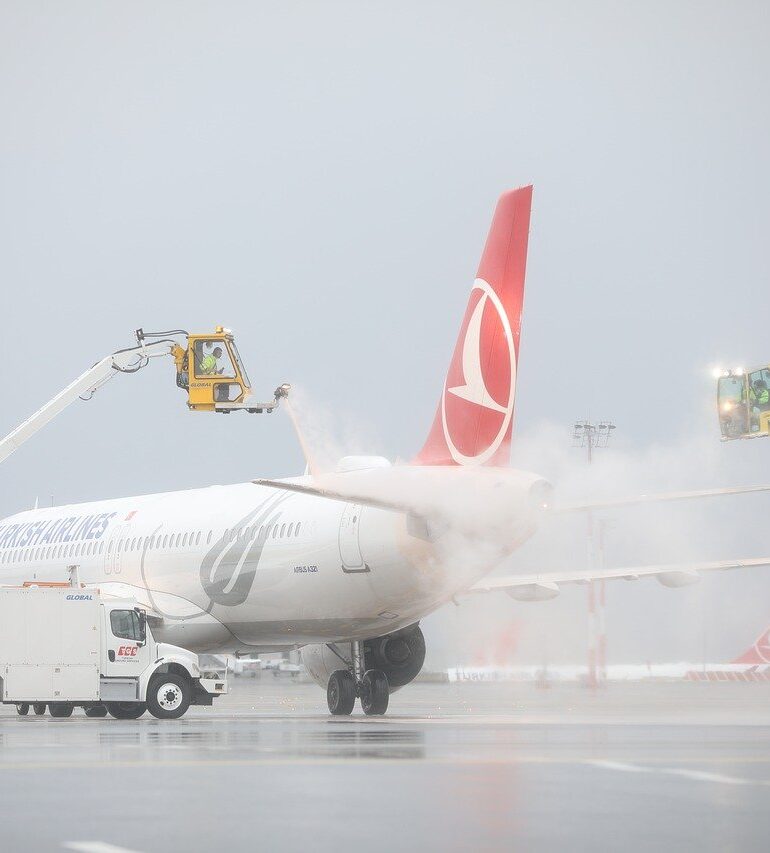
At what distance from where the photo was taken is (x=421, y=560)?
27578 mm

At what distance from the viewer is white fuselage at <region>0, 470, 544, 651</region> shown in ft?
93.5

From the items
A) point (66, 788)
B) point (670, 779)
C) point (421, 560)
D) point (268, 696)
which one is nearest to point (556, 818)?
point (670, 779)

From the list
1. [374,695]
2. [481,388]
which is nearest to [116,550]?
[374,695]

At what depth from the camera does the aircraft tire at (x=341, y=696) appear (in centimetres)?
3177

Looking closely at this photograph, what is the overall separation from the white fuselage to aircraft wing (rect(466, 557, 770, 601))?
11.0 feet

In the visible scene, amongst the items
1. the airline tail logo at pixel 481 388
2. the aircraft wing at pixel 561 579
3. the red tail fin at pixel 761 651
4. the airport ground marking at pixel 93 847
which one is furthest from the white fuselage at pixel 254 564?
the red tail fin at pixel 761 651

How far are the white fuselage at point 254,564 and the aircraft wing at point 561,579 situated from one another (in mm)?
3349

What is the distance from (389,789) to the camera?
12992 mm

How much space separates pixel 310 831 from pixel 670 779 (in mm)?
4683

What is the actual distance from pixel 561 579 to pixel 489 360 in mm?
7868

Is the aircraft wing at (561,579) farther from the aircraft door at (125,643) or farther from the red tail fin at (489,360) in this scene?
the aircraft door at (125,643)

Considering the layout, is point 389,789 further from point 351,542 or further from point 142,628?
point 142,628

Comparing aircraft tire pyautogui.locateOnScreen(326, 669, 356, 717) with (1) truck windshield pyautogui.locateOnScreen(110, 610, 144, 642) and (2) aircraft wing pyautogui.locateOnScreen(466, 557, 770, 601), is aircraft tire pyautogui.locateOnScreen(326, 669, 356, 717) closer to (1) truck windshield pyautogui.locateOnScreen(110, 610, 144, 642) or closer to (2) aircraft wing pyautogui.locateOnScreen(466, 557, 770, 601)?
(2) aircraft wing pyautogui.locateOnScreen(466, 557, 770, 601)

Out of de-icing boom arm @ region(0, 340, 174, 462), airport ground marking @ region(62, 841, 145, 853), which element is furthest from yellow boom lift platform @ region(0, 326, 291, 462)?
airport ground marking @ region(62, 841, 145, 853)
